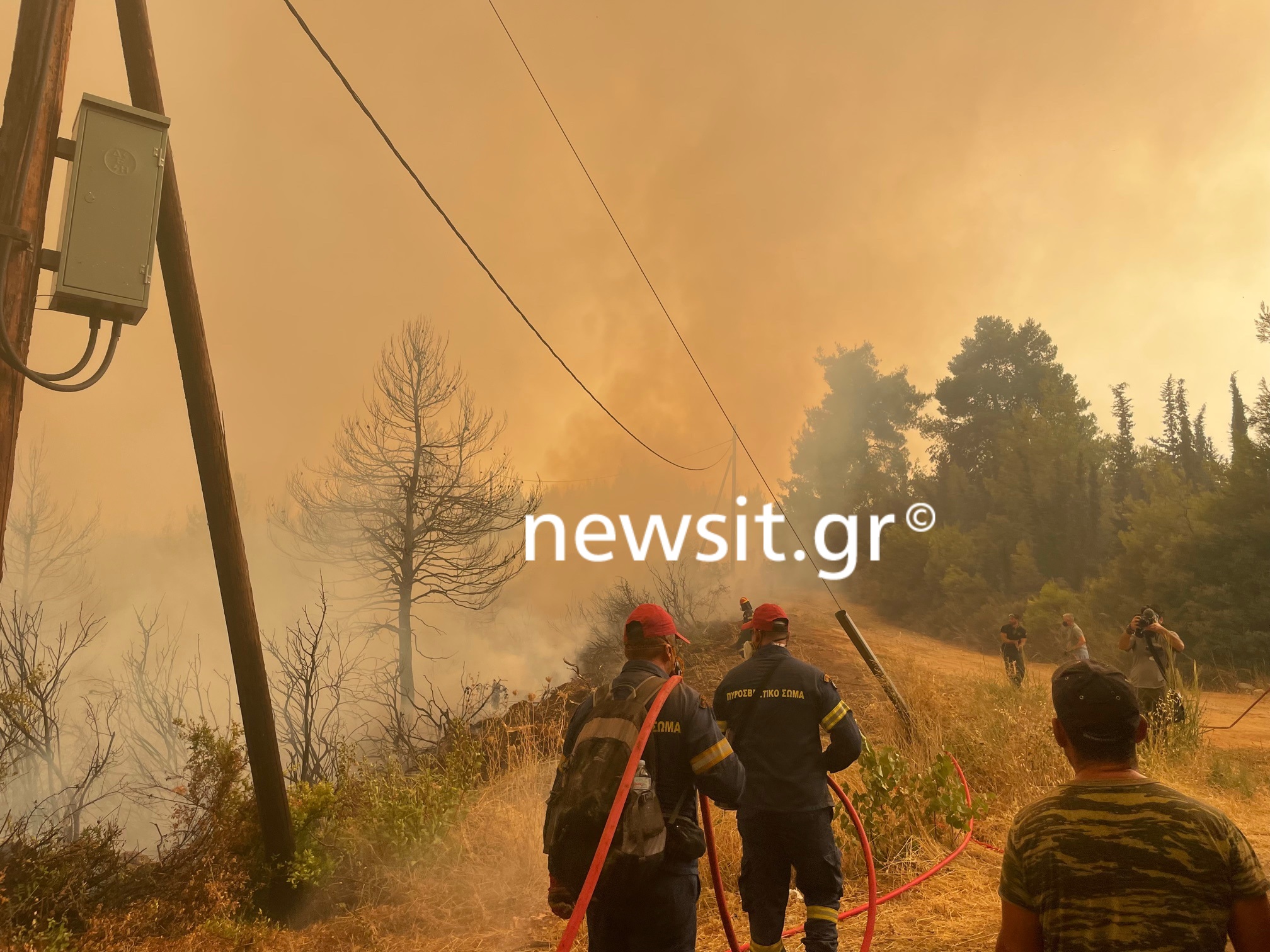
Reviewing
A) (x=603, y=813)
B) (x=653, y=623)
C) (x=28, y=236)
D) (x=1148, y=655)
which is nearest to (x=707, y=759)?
(x=603, y=813)

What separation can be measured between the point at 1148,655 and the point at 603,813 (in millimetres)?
9538

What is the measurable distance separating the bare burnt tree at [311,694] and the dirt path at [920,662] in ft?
28.2

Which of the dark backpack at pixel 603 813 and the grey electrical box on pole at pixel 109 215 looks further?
the grey electrical box on pole at pixel 109 215

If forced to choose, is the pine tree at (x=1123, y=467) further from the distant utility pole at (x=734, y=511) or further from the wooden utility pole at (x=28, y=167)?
the wooden utility pole at (x=28, y=167)

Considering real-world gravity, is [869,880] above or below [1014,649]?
below

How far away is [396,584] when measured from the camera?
1823cm

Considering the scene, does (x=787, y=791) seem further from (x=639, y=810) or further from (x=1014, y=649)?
(x=1014, y=649)

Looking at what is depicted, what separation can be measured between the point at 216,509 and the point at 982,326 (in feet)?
139

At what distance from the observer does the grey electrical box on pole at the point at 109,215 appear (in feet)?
12.4

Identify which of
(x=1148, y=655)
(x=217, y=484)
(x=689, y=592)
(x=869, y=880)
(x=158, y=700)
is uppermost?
(x=217, y=484)

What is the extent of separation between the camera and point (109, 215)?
3.88 meters

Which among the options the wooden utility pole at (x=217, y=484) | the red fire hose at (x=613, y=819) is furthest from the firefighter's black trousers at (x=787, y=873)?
the wooden utility pole at (x=217, y=484)

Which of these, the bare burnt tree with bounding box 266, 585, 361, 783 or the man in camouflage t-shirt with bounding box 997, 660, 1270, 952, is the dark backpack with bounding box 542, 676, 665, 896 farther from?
the bare burnt tree with bounding box 266, 585, 361, 783

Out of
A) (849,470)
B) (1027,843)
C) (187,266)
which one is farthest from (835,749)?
(849,470)
